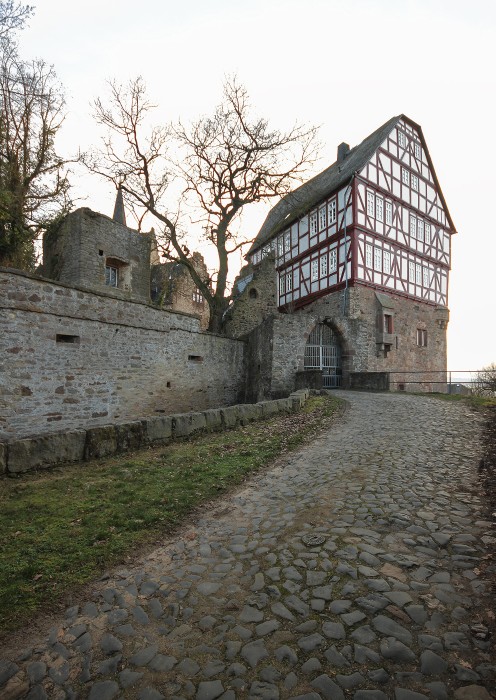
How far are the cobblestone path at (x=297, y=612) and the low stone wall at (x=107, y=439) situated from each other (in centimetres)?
306

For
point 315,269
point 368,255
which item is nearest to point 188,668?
point 368,255

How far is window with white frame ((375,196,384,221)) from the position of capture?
74.4ft

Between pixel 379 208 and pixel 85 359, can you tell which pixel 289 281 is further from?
pixel 85 359

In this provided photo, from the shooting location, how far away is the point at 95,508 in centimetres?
435

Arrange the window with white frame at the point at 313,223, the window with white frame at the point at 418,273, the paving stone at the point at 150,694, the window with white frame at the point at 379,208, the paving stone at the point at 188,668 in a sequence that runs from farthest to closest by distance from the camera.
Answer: the window with white frame at the point at 418,273 < the window with white frame at the point at 313,223 < the window with white frame at the point at 379,208 < the paving stone at the point at 188,668 < the paving stone at the point at 150,694

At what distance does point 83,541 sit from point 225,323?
57.1ft

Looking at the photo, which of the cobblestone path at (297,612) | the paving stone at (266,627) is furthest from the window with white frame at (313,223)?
the paving stone at (266,627)

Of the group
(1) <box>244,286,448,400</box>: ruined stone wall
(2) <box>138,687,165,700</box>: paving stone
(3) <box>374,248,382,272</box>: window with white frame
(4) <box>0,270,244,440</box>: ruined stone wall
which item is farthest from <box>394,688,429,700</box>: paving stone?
(3) <box>374,248,382,272</box>: window with white frame

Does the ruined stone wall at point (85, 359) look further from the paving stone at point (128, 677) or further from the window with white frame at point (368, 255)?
the window with white frame at point (368, 255)

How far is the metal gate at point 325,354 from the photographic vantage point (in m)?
19.9

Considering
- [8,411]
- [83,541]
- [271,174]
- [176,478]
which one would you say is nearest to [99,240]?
[271,174]

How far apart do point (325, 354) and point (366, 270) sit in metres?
5.90

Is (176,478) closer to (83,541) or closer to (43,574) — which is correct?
(83,541)

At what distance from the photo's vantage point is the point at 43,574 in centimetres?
302
